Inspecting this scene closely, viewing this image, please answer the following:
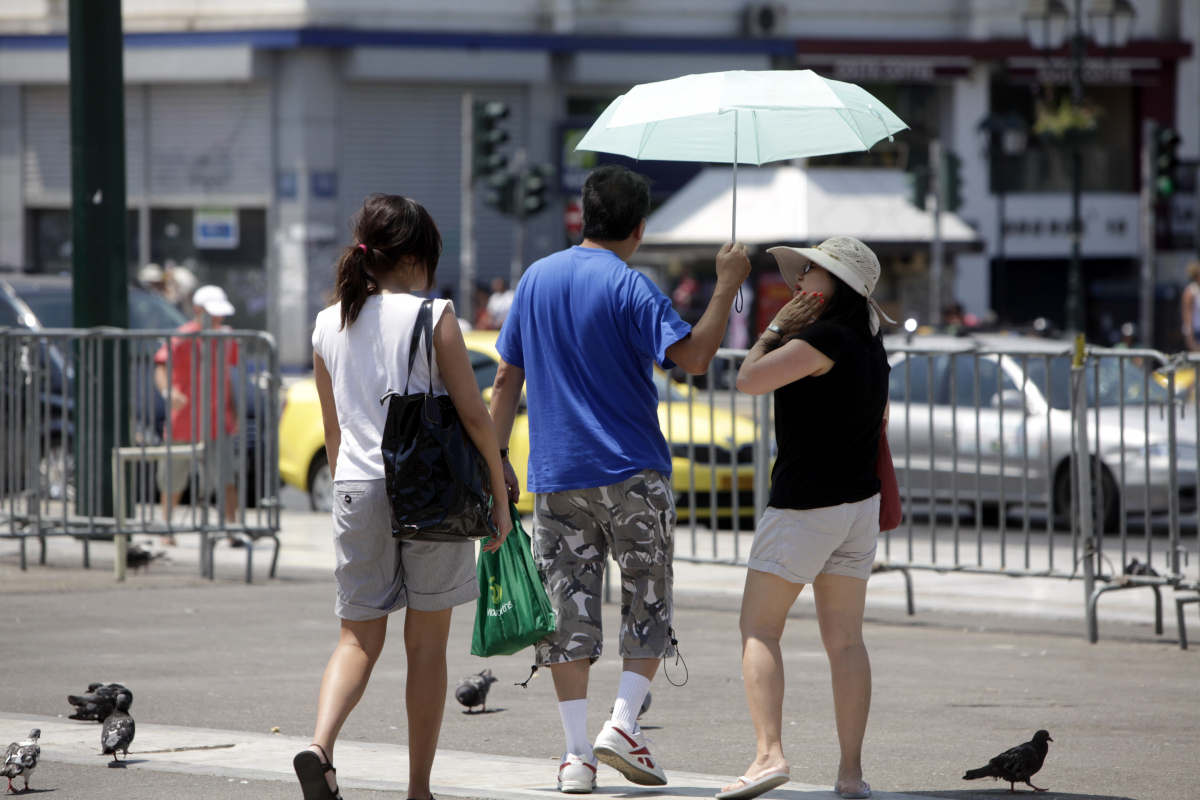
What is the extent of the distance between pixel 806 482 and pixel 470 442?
1.02 m

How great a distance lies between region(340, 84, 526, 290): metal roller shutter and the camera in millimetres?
29984

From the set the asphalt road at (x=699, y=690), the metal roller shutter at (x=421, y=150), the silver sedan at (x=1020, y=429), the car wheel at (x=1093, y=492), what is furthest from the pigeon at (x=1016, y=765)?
the metal roller shutter at (x=421, y=150)

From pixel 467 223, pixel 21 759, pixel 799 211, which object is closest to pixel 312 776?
pixel 21 759

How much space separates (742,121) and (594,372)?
3.22ft

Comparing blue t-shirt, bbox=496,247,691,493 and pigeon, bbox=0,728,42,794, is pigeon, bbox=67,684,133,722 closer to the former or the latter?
pigeon, bbox=0,728,42,794

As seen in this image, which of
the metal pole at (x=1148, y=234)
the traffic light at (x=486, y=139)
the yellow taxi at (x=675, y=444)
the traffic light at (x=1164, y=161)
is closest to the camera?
the yellow taxi at (x=675, y=444)

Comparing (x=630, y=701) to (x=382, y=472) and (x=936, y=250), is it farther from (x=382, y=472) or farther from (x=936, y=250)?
(x=936, y=250)

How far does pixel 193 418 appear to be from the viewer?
31.0ft

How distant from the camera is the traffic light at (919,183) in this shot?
23359 mm

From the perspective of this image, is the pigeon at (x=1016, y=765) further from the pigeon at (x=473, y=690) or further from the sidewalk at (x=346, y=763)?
the pigeon at (x=473, y=690)

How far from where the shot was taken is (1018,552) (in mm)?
9367

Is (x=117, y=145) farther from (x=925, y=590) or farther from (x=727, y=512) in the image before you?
(x=925, y=590)

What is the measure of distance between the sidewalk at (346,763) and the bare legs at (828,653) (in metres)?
0.22

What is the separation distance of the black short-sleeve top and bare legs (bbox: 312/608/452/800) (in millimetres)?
1115
